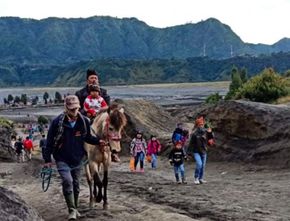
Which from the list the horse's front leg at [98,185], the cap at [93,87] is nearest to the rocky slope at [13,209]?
the horse's front leg at [98,185]

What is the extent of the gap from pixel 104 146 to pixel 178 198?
2.72 meters

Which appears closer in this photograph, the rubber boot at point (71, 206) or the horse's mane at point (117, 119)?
the rubber boot at point (71, 206)

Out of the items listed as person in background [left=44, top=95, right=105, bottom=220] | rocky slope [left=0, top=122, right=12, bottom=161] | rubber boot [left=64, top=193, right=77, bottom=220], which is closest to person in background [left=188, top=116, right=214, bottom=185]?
person in background [left=44, top=95, right=105, bottom=220]

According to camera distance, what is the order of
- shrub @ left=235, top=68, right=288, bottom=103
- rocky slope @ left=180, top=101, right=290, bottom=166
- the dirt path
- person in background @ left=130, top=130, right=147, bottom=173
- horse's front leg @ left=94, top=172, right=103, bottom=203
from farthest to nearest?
shrub @ left=235, top=68, right=288, bottom=103 → person in background @ left=130, top=130, right=147, bottom=173 → rocky slope @ left=180, top=101, right=290, bottom=166 → horse's front leg @ left=94, top=172, right=103, bottom=203 → the dirt path

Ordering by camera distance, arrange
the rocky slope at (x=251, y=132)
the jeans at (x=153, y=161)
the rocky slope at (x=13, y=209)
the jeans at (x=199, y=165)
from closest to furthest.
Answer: the rocky slope at (x=13, y=209) < the jeans at (x=199, y=165) < the rocky slope at (x=251, y=132) < the jeans at (x=153, y=161)

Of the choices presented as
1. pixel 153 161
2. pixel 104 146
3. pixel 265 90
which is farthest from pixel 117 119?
pixel 265 90

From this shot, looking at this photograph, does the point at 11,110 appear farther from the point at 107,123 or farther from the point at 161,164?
the point at 107,123

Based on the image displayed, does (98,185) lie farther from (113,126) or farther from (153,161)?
(153,161)

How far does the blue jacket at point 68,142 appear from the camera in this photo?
975 centimetres

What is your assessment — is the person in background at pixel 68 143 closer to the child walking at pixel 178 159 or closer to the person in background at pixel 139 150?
the child walking at pixel 178 159

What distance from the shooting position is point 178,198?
12758mm

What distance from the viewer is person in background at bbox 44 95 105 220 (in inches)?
383

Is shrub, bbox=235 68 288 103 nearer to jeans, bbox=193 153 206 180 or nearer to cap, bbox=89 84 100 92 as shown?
jeans, bbox=193 153 206 180

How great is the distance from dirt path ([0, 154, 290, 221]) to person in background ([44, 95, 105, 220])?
79 cm
